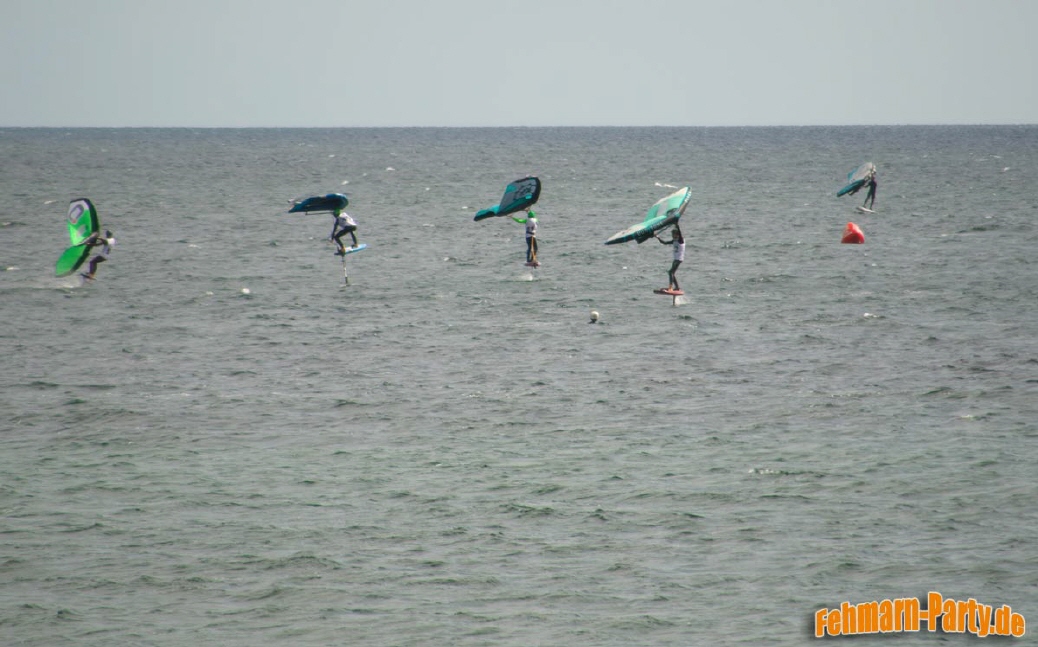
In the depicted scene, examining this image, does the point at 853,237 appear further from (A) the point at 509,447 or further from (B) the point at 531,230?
(A) the point at 509,447

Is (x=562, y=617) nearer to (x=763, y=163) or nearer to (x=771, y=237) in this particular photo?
(x=771, y=237)

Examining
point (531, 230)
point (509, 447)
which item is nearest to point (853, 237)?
point (531, 230)

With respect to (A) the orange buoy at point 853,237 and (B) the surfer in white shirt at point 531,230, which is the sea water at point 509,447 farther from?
(A) the orange buoy at point 853,237

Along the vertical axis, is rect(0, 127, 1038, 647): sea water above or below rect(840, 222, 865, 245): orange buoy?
below

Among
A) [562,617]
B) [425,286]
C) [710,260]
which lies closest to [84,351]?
[425,286]

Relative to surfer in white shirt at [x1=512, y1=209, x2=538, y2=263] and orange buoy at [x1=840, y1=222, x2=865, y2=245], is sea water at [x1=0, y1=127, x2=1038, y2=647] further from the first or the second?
orange buoy at [x1=840, y1=222, x2=865, y2=245]

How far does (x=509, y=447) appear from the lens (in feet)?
78.2

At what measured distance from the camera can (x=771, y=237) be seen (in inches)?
2448

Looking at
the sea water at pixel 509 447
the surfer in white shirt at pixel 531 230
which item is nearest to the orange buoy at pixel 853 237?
the sea water at pixel 509 447

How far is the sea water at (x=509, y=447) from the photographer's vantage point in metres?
16.9

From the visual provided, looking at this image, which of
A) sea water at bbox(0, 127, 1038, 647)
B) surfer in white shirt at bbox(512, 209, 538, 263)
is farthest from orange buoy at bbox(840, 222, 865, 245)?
surfer in white shirt at bbox(512, 209, 538, 263)

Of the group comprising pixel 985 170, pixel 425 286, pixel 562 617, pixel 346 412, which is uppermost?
pixel 985 170

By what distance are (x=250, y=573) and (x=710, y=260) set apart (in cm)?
3745

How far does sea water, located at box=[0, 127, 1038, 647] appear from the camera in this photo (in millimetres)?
16859
